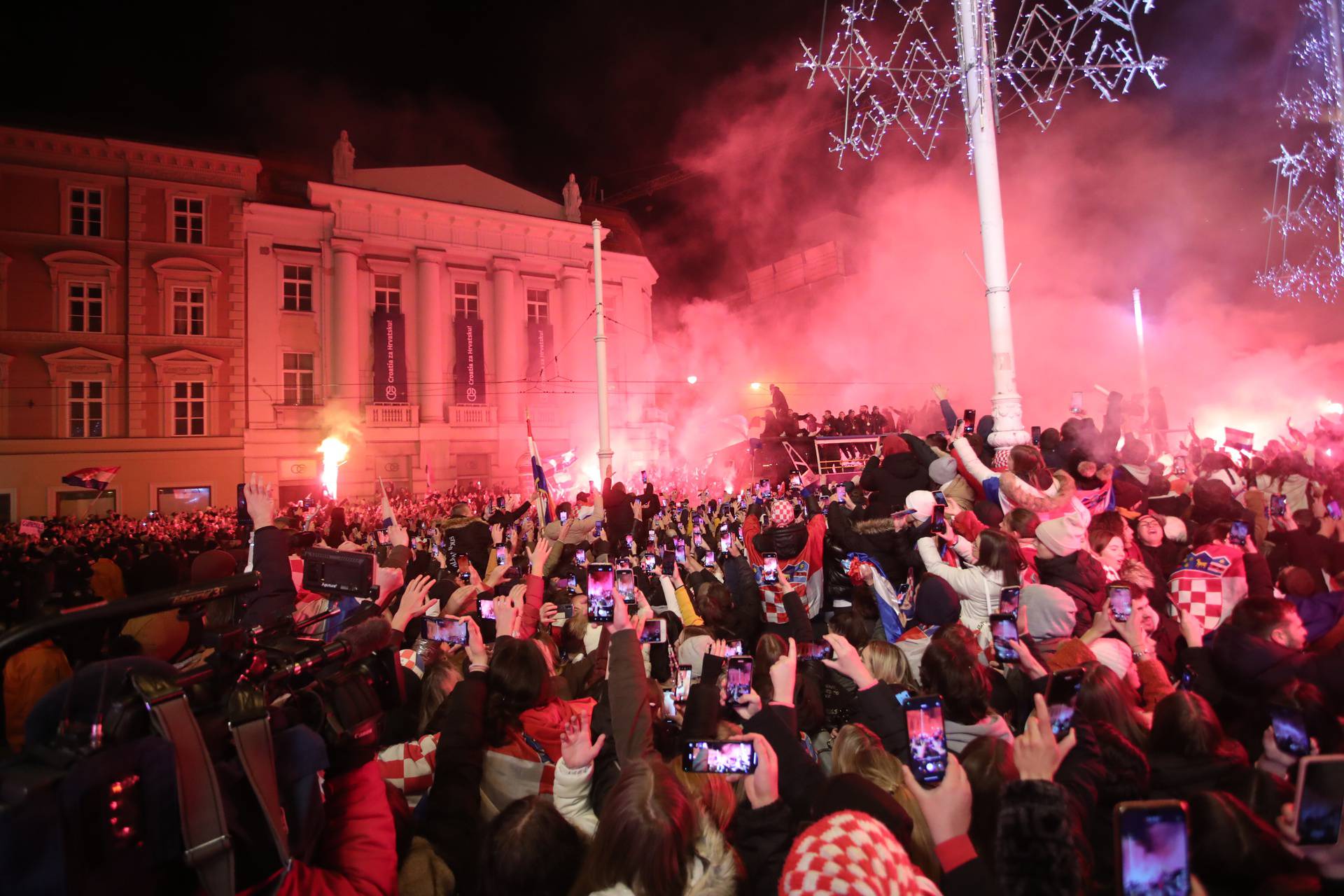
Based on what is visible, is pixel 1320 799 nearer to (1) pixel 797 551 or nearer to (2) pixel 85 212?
(1) pixel 797 551

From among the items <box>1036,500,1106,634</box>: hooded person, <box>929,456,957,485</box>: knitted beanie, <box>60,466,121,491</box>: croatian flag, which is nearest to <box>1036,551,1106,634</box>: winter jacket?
<box>1036,500,1106,634</box>: hooded person

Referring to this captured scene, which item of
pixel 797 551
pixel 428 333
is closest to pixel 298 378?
pixel 428 333

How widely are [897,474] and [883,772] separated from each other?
15.3 ft

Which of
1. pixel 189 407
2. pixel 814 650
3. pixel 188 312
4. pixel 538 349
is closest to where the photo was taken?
pixel 814 650

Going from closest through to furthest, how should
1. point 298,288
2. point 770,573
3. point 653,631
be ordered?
point 653,631 < point 770,573 < point 298,288

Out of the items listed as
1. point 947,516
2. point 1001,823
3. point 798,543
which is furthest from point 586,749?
point 947,516

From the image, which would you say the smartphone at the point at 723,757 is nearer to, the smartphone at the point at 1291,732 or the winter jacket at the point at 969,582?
the smartphone at the point at 1291,732

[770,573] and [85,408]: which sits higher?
[85,408]

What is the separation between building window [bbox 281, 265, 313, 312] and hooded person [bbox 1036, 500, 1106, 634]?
29.1 meters

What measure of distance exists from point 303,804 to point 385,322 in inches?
1144

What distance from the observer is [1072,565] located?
439 centimetres

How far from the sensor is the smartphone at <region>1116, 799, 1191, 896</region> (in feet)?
4.57

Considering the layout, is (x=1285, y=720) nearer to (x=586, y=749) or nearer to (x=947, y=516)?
(x=586, y=749)

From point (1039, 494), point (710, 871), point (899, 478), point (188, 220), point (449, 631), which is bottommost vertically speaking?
point (710, 871)
